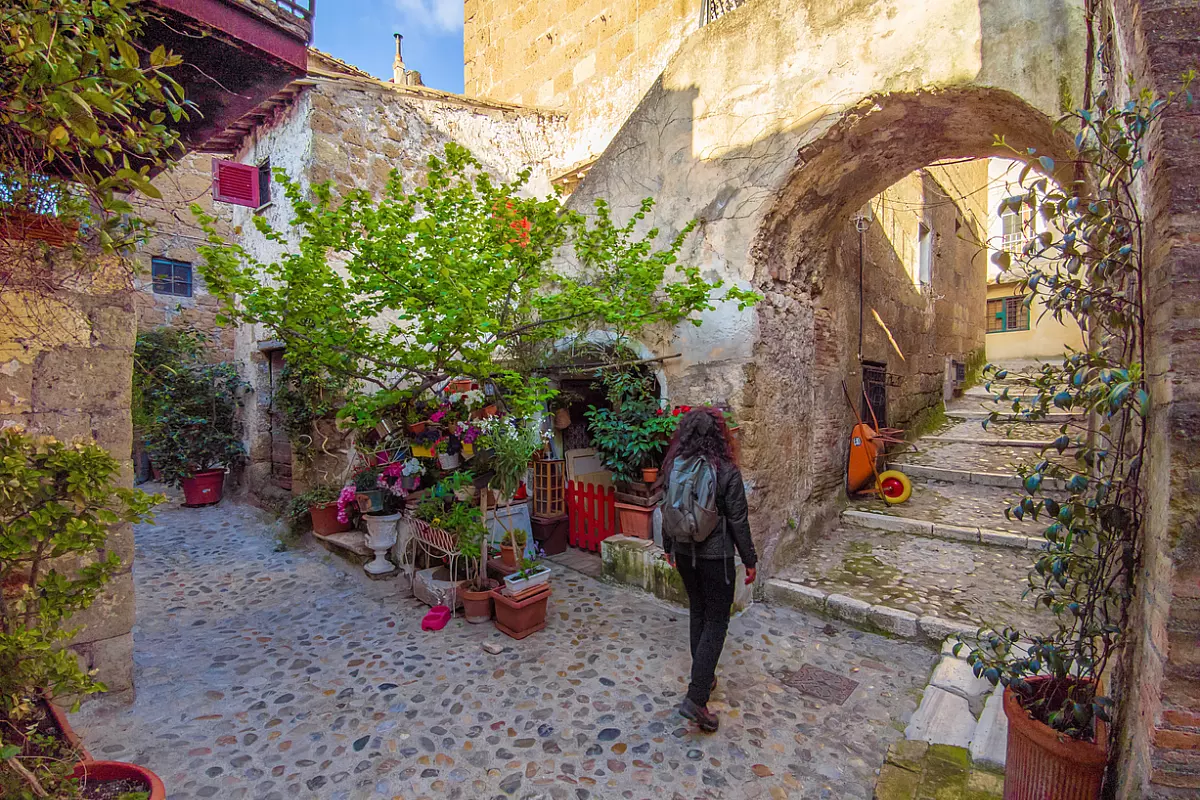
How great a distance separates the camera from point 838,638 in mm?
4301

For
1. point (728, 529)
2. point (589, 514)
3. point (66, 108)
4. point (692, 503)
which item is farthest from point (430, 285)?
point (589, 514)

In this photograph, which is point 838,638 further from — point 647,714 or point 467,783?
point 467,783

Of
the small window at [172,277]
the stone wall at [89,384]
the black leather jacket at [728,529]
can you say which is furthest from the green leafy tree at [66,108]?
the small window at [172,277]

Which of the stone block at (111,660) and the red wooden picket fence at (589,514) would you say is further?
the red wooden picket fence at (589,514)

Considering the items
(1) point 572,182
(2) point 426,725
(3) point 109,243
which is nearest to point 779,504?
(2) point 426,725

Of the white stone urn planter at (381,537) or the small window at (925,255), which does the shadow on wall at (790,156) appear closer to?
the white stone urn planter at (381,537)

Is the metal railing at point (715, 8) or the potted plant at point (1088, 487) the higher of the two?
the metal railing at point (715, 8)

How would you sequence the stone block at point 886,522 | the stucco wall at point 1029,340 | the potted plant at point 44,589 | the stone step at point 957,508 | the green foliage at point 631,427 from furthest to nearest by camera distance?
the stucco wall at point 1029,340 < the stone block at point 886,522 < the stone step at point 957,508 < the green foliage at point 631,427 < the potted plant at point 44,589

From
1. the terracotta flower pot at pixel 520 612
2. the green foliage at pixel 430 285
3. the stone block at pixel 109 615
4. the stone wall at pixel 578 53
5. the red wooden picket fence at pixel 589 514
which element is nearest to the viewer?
the stone block at pixel 109 615

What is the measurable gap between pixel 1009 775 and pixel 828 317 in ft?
15.2

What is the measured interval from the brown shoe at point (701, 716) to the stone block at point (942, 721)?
3.34 ft

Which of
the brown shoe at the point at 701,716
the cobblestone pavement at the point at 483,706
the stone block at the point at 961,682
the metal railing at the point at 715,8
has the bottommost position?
the cobblestone pavement at the point at 483,706

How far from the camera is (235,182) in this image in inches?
287

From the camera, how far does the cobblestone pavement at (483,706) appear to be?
9.24 feet
